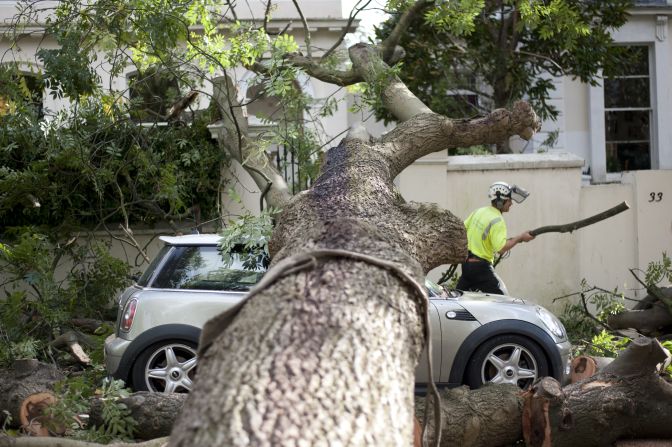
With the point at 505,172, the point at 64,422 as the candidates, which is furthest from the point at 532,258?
the point at 64,422

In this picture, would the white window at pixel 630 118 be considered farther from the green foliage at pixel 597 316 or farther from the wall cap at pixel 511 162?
the green foliage at pixel 597 316

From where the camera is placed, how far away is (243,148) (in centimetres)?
1092

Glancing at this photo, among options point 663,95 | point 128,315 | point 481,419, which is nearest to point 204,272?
point 128,315

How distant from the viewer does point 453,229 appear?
5.93 metres

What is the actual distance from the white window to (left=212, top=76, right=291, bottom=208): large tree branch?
8815mm

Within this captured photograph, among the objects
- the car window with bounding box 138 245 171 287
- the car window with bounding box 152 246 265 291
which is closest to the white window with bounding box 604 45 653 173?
the car window with bounding box 152 246 265 291

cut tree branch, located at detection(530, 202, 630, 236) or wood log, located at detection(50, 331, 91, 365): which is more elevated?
cut tree branch, located at detection(530, 202, 630, 236)

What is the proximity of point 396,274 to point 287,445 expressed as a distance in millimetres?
1372

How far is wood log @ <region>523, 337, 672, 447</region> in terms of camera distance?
19.9 ft

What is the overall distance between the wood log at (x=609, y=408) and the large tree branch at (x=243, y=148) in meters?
3.52

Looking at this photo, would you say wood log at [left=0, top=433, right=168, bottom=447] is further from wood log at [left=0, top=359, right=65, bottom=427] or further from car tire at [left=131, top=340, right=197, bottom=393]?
car tire at [left=131, top=340, right=197, bottom=393]

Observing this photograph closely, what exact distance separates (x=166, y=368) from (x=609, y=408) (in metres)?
3.56

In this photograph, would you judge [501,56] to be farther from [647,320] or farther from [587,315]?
[647,320]

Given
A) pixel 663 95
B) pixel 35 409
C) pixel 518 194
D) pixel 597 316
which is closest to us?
pixel 35 409
